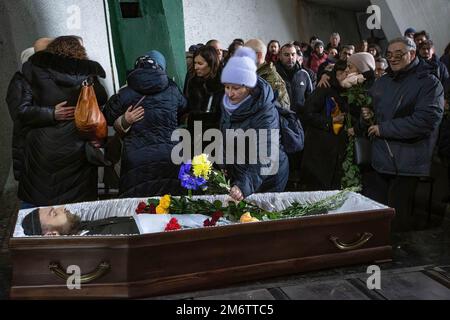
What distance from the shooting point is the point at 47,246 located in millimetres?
2436

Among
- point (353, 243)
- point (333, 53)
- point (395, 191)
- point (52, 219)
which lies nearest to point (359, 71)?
point (395, 191)

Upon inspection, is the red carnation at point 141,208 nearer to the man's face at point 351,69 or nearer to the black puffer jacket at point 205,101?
the black puffer jacket at point 205,101

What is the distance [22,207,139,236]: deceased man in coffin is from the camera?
2.68 m

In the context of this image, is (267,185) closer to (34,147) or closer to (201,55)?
(201,55)

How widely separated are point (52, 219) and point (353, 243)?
1.54 metres

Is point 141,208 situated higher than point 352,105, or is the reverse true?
point 352,105

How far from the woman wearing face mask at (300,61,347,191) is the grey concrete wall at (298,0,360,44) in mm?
6811

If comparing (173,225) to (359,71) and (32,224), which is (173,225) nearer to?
(32,224)

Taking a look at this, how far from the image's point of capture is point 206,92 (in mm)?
4289

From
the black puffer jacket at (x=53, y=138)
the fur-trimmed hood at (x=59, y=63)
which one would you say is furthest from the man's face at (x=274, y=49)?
the fur-trimmed hood at (x=59, y=63)

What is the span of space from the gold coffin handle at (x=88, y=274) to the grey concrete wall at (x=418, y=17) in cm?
687

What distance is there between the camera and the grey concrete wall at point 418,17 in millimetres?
8180

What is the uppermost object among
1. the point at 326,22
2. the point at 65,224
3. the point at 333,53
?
the point at 326,22
